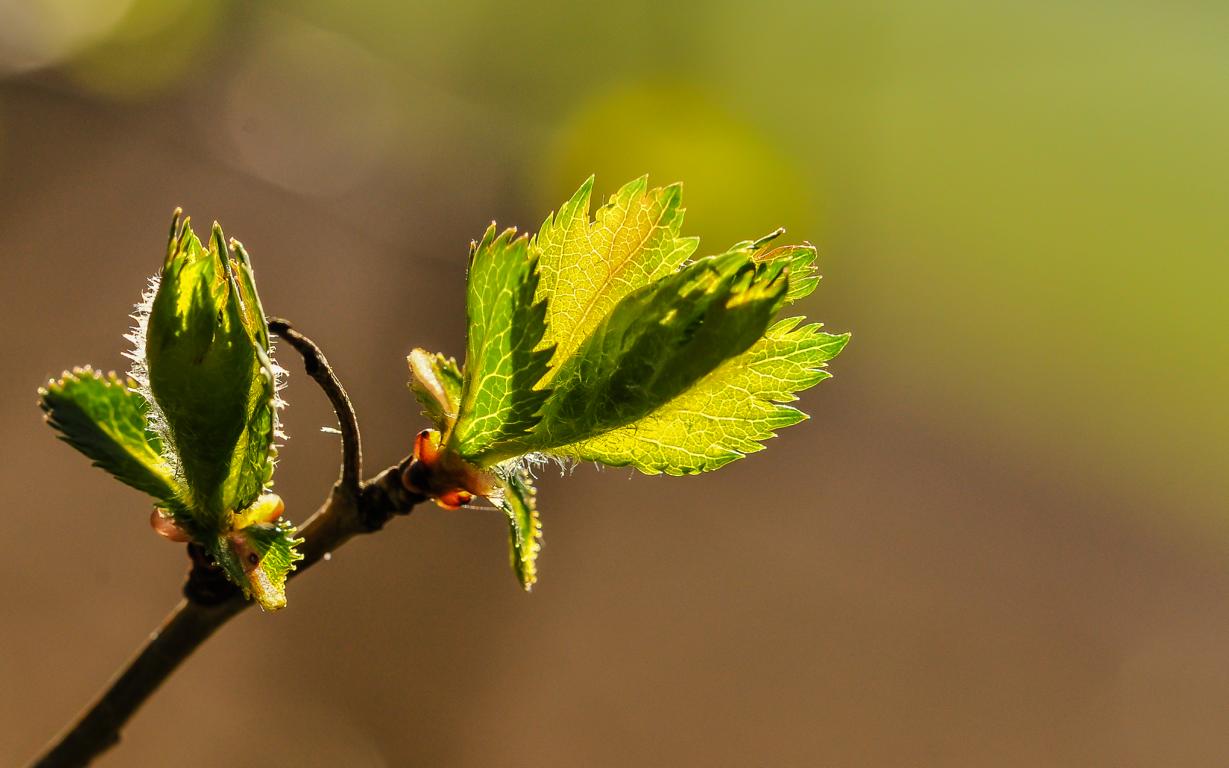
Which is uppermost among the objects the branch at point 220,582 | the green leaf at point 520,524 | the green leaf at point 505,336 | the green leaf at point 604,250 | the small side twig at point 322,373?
the green leaf at point 604,250

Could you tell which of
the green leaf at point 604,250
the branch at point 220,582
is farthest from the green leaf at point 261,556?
the green leaf at point 604,250

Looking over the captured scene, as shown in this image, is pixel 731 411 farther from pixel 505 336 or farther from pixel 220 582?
pixel 220 582

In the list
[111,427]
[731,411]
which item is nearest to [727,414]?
[731,411]

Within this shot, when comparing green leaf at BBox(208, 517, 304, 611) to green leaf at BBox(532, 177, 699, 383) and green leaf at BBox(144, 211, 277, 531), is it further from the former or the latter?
green leaf at BBox(532, 177, 699, 383)

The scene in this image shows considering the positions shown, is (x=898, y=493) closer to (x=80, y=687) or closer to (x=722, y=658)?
(x=722, y=658)

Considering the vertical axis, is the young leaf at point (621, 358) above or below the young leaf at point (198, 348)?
above

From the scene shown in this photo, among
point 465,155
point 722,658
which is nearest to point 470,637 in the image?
point 722,658

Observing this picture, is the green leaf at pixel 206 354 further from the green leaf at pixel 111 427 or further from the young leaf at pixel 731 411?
the young leaf at pixel 731 411
